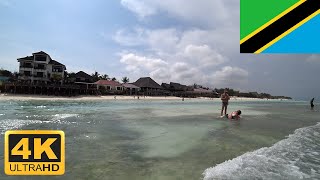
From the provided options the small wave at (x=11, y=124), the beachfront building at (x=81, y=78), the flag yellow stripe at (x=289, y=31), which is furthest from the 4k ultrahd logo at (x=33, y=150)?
the beachfront building at (x=81, y=78)

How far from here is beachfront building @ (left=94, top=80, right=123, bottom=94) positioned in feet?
202

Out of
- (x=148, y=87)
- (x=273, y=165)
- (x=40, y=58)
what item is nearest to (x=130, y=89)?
(x=148, y=87)

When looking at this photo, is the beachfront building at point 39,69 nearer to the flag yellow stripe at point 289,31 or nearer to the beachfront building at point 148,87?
the beachfront building at point 148,87

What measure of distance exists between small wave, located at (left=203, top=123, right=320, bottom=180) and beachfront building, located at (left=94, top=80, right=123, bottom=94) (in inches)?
2178

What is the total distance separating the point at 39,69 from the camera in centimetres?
5178

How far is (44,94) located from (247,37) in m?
51.0

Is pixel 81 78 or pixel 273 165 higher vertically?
pixel 81 78

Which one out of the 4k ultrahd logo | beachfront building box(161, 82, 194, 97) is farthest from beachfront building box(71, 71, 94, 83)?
the 4k ultrahd logo

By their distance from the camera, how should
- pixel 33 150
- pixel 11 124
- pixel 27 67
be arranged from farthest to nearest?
pixel 27 67
pixel 11 124
pixel 33 150

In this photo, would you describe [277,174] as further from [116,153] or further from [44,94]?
[44,94]

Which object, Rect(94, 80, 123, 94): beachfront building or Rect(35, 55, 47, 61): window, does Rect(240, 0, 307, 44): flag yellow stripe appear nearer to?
Rect(35, 55, 47, 61): window

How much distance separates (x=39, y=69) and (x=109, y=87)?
18.3 m

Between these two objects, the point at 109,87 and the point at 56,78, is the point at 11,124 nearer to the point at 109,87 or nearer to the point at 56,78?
the point at 56,78

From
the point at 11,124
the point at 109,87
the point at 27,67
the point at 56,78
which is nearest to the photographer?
the point at 11,124
